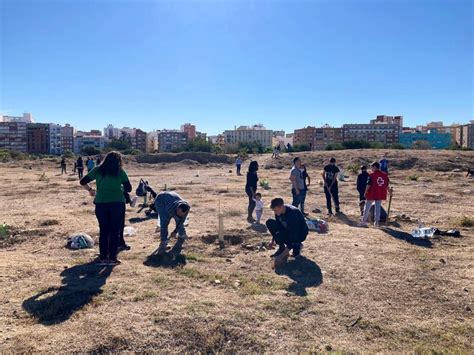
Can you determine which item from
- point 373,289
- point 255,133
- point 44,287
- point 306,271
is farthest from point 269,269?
point 255,133

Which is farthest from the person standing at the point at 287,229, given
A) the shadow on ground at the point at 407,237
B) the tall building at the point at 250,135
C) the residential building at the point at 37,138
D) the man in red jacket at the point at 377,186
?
the tall building at the point at 250,135

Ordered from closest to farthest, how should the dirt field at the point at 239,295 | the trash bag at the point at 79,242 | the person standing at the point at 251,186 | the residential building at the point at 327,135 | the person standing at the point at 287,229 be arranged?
1. the dirt field at the point at 239,295
2. the person standing at the point at 287,229
3. the trash bag at the point at 79,242
4. the person standing at the point at 251,186
5. the residential building at the point at 327,135

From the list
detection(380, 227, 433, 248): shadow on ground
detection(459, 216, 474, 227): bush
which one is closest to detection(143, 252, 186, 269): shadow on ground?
detection(380, 227, 433, 248): shadow on ground

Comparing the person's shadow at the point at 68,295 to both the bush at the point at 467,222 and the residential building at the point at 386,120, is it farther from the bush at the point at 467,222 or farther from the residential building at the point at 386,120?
the residential building at the point at 386,120

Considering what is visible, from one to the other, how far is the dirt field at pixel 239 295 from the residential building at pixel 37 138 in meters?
113

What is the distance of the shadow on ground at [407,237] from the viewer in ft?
28.3

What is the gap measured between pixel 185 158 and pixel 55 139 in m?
85.3

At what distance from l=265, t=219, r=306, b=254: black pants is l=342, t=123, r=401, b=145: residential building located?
120 m

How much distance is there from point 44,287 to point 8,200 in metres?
12.1

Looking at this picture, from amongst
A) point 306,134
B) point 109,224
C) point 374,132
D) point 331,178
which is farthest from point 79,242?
point 374,132

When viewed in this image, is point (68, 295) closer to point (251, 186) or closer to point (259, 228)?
point (259, 228)

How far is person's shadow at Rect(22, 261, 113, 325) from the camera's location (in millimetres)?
4904

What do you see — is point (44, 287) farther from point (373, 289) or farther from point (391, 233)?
point (391, 233)

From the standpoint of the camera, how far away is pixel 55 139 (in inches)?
4813
